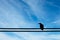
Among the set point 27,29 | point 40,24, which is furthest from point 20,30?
point 40,24

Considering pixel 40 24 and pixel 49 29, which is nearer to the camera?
pixel 49 29

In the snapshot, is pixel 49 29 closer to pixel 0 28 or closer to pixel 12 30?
pixel 12 30

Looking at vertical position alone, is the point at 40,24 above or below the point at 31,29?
above

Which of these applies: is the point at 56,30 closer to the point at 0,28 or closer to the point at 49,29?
the point at 49,29

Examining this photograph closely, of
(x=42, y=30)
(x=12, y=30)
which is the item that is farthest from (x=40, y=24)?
(x=12, y=30)

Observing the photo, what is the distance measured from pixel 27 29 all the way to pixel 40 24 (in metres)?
3.56

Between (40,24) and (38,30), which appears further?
(40,24)

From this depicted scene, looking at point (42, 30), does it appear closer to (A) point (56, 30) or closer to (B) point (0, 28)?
(A) point (56, 30)

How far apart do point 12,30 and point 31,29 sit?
1253mm

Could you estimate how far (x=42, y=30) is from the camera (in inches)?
433

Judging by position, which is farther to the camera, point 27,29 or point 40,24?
point 40,24

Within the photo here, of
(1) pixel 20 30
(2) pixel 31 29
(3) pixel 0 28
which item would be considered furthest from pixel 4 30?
(2) pixel 31 29

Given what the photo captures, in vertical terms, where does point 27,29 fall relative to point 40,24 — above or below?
below

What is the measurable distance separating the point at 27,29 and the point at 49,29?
1.44m
